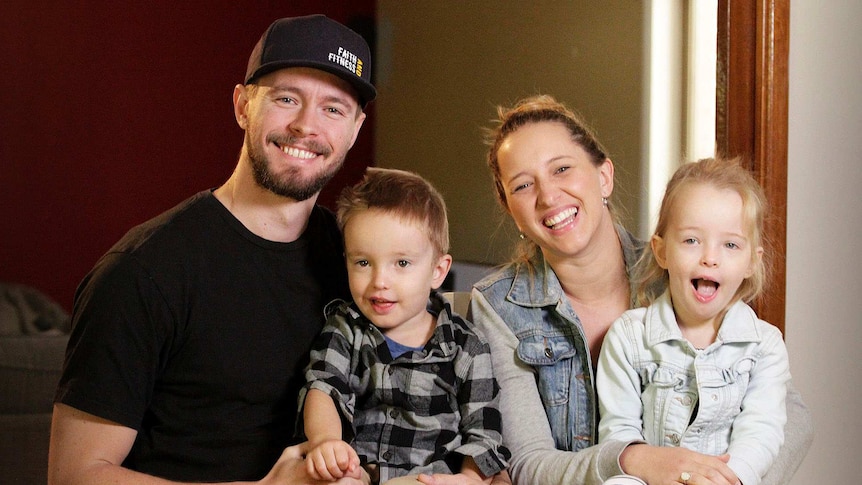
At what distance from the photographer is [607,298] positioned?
1.95 meters

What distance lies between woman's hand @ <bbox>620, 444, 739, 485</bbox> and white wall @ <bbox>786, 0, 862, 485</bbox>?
97 centimetres

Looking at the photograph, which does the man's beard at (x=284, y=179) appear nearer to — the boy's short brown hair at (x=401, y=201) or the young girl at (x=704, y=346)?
the boy's short brown hair at (x=401, y=201)

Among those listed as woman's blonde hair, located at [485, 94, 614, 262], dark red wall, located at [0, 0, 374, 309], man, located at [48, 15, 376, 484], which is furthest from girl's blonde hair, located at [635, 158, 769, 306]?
dark red wall, located at [0, 0, 374, 309]

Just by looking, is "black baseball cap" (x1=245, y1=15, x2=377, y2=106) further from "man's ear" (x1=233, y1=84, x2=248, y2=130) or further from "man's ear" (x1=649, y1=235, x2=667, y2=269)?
"man's ear" (x1=649, y1=235, x2=667, y2=269)

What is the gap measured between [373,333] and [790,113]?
139 centimetres

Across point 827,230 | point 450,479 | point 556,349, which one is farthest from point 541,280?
point 827,230

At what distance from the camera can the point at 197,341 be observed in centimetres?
168

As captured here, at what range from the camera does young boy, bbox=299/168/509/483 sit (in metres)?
1.65

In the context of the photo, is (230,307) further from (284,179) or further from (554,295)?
(554,295)

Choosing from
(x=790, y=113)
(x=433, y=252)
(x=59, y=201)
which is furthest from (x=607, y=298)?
(x=59, y=201)

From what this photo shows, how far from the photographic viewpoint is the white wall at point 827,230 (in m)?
2.33

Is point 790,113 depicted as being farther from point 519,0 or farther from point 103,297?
point 103,297

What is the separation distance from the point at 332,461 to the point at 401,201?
538 mm

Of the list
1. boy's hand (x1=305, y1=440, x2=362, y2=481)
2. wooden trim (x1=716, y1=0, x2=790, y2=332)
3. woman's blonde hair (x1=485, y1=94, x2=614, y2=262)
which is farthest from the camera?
wooden trim (x1=716, y1=0, x2=790, y2=332)
